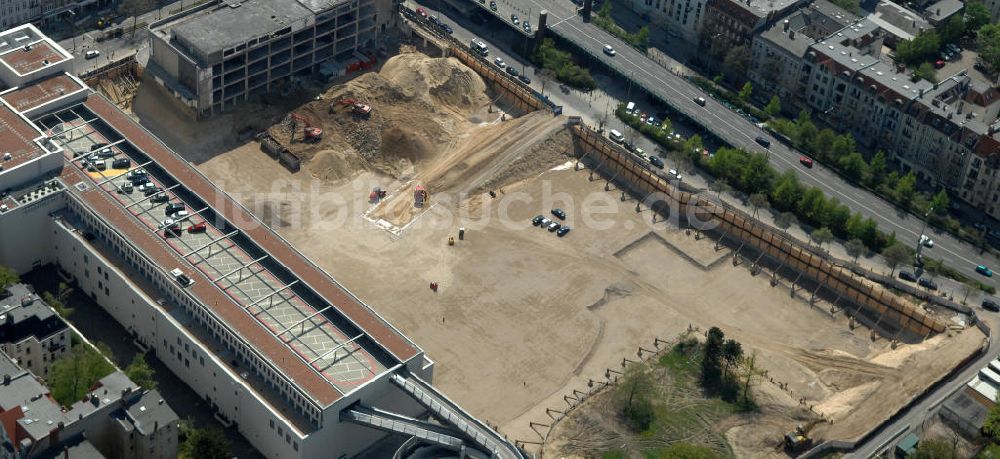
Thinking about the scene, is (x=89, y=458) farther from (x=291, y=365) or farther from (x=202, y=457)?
(x=291, y=365)

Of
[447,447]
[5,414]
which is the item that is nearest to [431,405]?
Result: [447,447]

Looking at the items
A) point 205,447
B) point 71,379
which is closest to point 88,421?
point 71,379

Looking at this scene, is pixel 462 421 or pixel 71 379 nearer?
pixel 71 379

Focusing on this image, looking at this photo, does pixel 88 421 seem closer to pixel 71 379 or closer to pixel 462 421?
pixel 71 379

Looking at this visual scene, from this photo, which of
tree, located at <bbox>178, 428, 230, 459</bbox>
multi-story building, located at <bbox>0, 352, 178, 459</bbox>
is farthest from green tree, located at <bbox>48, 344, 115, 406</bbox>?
tree, located at <bbox>178, 428, 230, 459</bbox>

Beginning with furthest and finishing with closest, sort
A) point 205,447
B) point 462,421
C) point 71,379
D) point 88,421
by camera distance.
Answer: point 462,421 → point 71,379 → point 205,447 → point 88,421

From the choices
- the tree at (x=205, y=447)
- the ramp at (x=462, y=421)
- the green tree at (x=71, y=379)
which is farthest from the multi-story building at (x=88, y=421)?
the ramp at (x=462, y=421)
